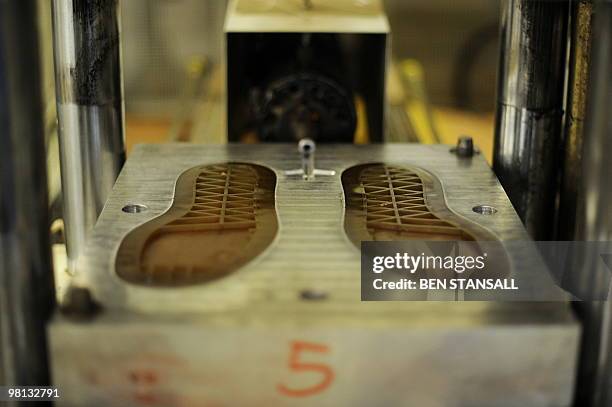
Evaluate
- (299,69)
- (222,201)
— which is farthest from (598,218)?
(299,69)

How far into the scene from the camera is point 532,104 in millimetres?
1488

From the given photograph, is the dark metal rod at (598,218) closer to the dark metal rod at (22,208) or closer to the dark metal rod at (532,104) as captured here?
the dark metal rod at (532,104)

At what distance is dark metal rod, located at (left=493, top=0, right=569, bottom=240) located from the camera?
1.44 m

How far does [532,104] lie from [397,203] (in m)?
0.32

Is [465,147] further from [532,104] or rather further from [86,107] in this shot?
[86,107]

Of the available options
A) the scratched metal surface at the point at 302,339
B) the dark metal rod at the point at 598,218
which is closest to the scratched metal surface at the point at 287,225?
the scratched metal surface at the point at 302,339

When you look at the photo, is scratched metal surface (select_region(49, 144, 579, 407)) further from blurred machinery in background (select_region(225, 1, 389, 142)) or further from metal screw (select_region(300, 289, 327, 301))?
blurred machinery in background (select_region(225, 1, 389, 142))

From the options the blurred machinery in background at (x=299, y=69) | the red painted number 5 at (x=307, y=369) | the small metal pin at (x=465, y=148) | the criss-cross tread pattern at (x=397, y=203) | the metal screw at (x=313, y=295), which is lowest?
the red painted number 5 at (x=307, y=369)

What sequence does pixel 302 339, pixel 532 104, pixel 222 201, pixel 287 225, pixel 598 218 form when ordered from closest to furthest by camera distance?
pixel 302 339, pixel 598 218, pixel 287 225, pixel 222 201, pixel 532 104

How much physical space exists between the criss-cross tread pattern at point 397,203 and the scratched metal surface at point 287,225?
4 centimetres

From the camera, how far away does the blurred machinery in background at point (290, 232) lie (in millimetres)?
950

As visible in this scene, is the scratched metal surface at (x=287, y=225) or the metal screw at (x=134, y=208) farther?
the metal screw at (x=134, y=208)

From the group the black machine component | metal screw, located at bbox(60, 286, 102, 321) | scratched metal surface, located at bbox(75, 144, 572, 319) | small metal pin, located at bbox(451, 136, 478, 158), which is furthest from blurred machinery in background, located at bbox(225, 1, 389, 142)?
metal screw, located at bbox(60, 286, 102, 321)

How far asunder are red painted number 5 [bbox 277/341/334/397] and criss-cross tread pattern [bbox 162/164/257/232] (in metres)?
0.33
